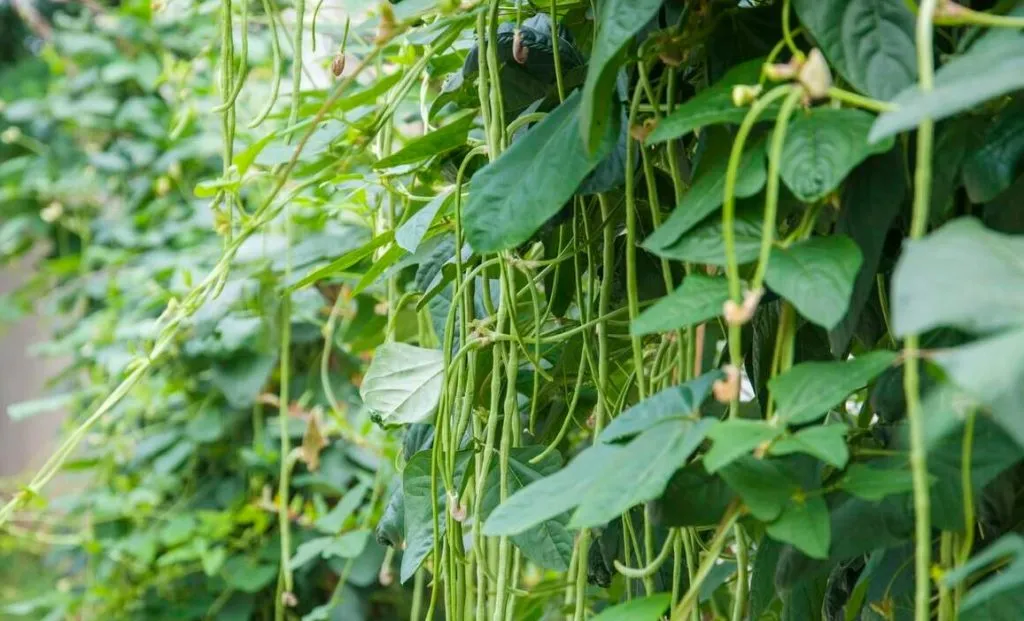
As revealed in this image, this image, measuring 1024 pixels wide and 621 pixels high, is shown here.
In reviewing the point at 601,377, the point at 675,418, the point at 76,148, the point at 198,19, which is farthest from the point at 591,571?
the point at 76,148

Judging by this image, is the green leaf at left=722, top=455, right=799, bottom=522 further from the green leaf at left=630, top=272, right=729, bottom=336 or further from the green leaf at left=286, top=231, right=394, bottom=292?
the green leaf at left=286, top=231, right=394, bottom=292

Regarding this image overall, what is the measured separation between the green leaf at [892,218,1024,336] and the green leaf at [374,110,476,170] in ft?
1.14

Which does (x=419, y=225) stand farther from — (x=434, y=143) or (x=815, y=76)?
(x=815, y=76)

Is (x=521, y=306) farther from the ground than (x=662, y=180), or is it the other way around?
(x=662, y=180)

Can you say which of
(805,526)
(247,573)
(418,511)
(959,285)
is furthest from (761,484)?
(247,573)

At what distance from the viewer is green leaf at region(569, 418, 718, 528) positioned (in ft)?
1.12

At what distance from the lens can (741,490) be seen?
365 mm

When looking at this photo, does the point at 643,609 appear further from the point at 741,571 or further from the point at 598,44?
the point at 598,44

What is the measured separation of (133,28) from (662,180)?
1.51 meters

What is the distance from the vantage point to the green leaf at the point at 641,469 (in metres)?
0.34

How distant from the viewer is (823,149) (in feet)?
1.20

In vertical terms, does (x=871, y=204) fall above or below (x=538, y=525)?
above

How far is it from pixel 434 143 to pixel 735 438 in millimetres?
315

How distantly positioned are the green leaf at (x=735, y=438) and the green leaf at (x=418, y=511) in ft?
0.82
